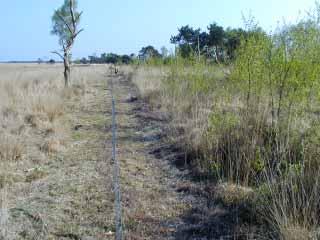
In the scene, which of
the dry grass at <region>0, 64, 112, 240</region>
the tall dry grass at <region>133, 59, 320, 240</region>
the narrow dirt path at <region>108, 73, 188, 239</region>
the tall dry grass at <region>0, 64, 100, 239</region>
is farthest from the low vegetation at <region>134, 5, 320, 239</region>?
the tall dry grass at <region>0, 64, 100, 239</region>

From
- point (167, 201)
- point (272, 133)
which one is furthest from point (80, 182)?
point (272, 133)

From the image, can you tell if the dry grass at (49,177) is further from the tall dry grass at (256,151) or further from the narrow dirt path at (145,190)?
the tall dry grass at (256,151)

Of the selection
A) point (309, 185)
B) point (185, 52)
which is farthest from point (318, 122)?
→ point (185, 52)

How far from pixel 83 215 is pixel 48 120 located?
687 cm

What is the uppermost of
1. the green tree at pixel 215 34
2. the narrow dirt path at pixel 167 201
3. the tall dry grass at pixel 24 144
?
the green tree at pixel 215 34

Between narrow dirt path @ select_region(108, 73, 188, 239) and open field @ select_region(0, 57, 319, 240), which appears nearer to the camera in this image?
open field @ select_region(0, 57, 319, 240)

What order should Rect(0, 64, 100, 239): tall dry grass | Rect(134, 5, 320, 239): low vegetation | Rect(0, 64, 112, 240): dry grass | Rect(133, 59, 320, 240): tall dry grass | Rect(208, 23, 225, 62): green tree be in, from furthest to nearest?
Rect(208, 23, 225, 62): green tree, Rect(0, 64, 100, 239): tall dry grass, Rect(0, 64, 112, 240): dry grass, Rect(134, 5, 320, 239): low vegetation, Rect(133, 59, 320, 240): tall dry grass

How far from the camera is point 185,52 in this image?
1625cm

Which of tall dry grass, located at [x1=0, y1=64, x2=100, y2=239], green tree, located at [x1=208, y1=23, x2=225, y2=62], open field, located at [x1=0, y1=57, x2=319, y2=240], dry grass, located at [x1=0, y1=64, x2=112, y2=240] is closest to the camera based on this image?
open field, located at [x1=0, y1=57, x2=319, y2=240]

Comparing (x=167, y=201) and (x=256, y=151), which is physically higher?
(x=256, y=151)

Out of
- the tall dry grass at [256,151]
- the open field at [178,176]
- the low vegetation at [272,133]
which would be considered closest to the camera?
the tall dry grass at [256,151]

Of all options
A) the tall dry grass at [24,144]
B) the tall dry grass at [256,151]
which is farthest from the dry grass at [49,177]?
the tall dry grass at [256,151]

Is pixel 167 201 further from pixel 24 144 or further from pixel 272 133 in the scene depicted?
pixel 24 144

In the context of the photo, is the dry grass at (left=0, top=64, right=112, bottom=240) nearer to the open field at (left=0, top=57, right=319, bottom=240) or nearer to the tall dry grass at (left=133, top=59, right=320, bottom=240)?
the open field at (left=0, top=57, right=319, bottom=240)
